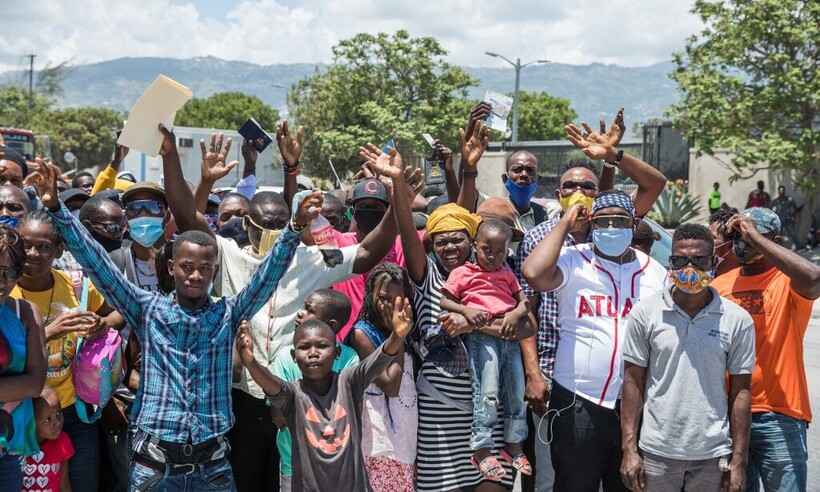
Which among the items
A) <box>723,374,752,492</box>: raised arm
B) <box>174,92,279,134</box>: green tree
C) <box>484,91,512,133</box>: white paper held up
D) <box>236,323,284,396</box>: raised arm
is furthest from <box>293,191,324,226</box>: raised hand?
<box>174,92,279,134</box>: green tree

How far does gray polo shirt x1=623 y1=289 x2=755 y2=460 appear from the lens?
4.14 metres

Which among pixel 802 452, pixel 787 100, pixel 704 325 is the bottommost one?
pixel 802 452

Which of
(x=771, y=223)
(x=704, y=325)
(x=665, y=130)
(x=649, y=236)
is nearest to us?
(x=704, y=325)

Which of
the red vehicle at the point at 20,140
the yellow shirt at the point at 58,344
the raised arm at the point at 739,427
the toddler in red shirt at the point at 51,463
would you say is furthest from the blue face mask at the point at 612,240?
the red vehicle at the point at 20,140

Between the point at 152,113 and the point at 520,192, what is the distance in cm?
240

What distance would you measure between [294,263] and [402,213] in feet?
2.03

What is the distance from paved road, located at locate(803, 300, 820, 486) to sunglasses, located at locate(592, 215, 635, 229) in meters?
2.84

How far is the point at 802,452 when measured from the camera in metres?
4.39

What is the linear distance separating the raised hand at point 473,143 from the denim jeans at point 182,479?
2.43 meters

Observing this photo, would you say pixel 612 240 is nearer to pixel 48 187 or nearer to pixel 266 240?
pixel 266 240

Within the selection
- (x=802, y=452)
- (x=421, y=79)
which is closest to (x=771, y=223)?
(x=802, y=452)

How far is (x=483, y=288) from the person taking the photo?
15.3 ft

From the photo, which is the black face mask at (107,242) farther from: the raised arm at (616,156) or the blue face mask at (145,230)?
the raised arm at (616,156)

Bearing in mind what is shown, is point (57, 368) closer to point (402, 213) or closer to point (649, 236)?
point (402, 213)
